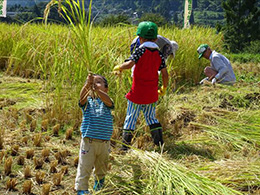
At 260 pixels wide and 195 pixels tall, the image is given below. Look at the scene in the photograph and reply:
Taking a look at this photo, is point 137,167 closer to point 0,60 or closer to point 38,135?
point 38,135

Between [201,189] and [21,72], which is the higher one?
[201,189]

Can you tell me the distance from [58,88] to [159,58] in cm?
112

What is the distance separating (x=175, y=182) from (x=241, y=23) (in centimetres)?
1835

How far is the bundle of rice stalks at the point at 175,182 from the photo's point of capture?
2.09m

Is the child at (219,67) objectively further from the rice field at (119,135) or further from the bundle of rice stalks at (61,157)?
the bundle of rice stalks at (61,157)

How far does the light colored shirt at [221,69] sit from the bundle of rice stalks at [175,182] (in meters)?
3.31

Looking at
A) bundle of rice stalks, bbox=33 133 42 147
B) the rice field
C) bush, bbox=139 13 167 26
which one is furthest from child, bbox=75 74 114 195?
bush, bbox=139 13 167 26

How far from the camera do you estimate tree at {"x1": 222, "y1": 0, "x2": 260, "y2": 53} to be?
1886 centimetres

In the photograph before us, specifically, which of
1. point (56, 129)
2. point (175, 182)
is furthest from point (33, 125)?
point (175, 182)

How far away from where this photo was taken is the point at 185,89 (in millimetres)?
5770

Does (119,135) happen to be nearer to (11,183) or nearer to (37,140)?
(37,140)

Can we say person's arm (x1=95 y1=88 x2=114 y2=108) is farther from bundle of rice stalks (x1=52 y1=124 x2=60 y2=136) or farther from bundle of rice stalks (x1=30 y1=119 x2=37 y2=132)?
bundle of rice stalks (x1=30 y1=119 x2=37 y2=132)

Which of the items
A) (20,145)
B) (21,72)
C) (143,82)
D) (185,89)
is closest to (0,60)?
(21,72)

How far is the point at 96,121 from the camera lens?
2311mm
